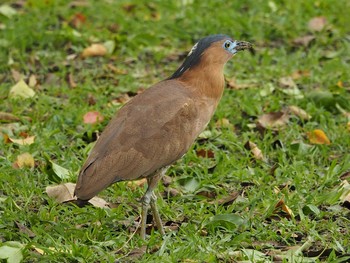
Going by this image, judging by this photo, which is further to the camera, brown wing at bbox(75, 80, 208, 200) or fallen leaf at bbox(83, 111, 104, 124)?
fallen leaf at bbox(83, 111, 104, 124)

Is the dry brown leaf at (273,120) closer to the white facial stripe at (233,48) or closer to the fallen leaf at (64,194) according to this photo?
the white facial stripe at (233,48)

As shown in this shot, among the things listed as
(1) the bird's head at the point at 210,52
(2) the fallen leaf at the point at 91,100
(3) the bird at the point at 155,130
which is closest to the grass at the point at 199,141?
(2) the fallen leaf at the point at 91,100

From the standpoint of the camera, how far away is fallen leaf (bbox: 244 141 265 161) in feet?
23.6

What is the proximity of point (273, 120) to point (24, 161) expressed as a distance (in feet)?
7.61

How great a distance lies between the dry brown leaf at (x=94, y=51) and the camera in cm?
943

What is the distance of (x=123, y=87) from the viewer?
873cm

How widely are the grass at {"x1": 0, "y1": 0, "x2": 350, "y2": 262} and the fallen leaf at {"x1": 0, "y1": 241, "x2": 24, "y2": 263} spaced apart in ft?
0.17

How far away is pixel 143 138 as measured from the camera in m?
5.72

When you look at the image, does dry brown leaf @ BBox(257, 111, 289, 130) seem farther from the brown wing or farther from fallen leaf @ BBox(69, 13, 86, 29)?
fallen leaf @ BBox(69, 13, 86, 29)

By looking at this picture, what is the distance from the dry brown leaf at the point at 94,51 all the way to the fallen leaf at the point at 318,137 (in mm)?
2893

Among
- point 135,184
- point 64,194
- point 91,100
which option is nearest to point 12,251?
point 64,194

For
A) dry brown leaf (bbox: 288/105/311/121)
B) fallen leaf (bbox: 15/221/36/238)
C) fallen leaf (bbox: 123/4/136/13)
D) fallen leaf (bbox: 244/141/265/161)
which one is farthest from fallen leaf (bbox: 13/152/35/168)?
fallen leaf (bbox: 123/4/136/13)

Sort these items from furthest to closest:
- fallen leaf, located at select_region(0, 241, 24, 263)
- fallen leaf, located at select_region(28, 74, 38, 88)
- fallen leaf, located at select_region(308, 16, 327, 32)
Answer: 1. fallen leaf, located at select_region(308, 16, 327, 32)
2. fallen leaf, located at select_region(28, 74, 38, 88)
3. fallen leaf, located at select_region(0, 241, 24, 263)

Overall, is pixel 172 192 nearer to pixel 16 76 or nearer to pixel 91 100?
pixel 91 100
